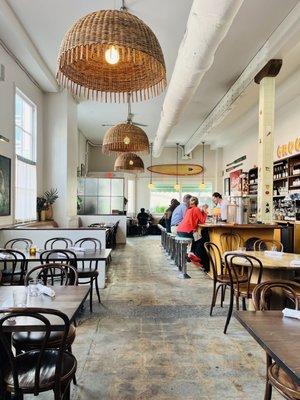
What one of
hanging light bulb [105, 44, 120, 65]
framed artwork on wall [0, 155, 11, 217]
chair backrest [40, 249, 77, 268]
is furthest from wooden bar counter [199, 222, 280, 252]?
hanging light bulb [105, 44, 120, 65]

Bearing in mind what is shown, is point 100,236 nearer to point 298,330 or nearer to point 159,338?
point 159,338

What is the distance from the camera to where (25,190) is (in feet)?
25.1

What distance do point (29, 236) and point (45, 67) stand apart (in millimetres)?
3582

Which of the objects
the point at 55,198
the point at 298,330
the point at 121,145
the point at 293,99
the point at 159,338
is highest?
the point at 293,99

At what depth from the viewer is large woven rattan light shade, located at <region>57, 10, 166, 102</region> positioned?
1917 millimetres

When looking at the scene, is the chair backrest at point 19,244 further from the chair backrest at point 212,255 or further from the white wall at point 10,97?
the chair backrest at point 212,255

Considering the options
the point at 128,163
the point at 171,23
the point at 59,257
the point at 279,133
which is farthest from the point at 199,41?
the point at 279,133

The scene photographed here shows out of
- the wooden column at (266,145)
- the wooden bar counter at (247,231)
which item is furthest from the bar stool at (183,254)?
the wooden column at (266,145)

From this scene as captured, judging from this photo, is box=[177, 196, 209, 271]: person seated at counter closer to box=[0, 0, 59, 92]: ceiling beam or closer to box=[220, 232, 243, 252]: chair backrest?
box=[220, 232, 243, 252]: chair backrest

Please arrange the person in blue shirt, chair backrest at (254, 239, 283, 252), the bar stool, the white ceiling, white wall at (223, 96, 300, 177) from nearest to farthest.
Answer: the white ceiling < chair backrest at (254, 239, 283, 252) < the bar stool < the person in blue shirt < white wall at (223, 96, 300, 177)

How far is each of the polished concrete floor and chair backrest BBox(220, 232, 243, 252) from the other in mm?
1065

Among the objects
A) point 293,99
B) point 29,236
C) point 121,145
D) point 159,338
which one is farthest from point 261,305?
point 293,99

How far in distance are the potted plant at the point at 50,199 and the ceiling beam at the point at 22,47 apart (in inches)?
99.0

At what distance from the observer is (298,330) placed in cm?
208
